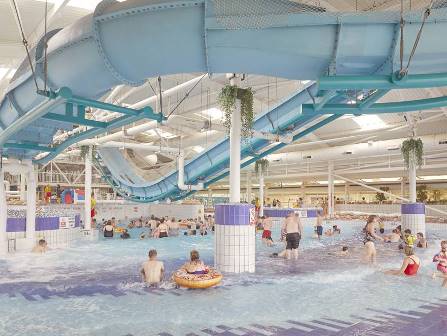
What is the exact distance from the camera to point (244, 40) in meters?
5.28

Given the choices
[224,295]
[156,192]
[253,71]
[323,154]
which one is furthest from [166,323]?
[323,154]

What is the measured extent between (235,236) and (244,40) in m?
5.37

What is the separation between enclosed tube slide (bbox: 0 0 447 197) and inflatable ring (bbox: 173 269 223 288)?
4133mm

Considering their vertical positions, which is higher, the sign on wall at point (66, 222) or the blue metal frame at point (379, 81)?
the blue metal frame at point (379, 81)

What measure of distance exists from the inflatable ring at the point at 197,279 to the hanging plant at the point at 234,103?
12.0 ft

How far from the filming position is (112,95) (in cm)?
1445

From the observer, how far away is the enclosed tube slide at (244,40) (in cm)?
505

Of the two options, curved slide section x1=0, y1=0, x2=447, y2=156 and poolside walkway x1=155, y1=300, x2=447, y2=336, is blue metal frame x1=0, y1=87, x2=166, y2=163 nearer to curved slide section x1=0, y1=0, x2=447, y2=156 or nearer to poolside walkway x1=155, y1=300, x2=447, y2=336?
curved slide section x1=0, y1=0, x2=447, y2=156

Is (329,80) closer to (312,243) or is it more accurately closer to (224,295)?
(224,295)

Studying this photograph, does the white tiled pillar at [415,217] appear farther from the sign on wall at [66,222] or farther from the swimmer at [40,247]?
the swimmer at [40,247]

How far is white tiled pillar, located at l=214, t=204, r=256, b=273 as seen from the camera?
941 centimetres

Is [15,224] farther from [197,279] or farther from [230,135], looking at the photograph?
[197,279]

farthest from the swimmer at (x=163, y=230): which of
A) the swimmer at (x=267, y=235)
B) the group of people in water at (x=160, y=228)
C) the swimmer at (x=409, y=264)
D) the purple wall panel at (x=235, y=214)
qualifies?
the swimmer at (x=409, y=264)

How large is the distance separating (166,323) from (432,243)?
14485mm
